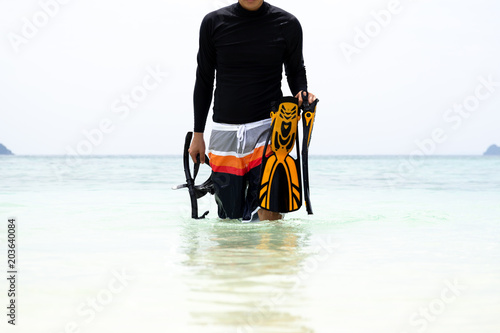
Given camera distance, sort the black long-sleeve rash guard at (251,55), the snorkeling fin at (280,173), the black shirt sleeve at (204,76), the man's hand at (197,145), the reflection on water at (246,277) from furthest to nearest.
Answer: the man's hand at (197,145) → the black shirt sleeve at (204,76) → the black long-sleeve rash guard at (251,55) → the snorkeling fin at (280,173) → the reflection on water at (246,277)

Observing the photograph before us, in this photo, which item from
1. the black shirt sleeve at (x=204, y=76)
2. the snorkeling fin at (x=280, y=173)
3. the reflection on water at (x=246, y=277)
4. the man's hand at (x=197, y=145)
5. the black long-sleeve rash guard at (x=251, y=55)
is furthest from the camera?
the man's hand at (x=197, y=145)

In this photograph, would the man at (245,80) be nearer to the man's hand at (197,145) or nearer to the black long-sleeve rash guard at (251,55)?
the black long-sleeve rash guard at (251,55)

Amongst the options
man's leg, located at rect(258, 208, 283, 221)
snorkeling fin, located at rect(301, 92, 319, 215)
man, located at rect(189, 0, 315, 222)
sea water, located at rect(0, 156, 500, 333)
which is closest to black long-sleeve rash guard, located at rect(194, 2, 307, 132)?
man, located at rect(189, 0, 315, 222)

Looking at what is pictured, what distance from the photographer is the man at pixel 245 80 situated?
13.6ft

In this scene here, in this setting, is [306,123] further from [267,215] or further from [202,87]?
[202,87]

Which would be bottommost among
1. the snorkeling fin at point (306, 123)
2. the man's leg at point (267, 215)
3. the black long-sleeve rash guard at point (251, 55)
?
the man's leg at point (267, 215)

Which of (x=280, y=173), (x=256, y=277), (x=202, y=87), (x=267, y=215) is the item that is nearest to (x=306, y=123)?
(x=280, y=173)

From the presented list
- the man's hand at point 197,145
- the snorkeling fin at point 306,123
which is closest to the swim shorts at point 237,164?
the man's hand at point 197,145

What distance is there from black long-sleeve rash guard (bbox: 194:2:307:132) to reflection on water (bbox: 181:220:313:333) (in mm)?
910

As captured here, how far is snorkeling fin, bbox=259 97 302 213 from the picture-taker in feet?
13.2

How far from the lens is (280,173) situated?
4.06 m

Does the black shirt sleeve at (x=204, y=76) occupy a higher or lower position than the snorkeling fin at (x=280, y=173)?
higher

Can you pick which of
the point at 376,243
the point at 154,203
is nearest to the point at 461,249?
the point at 376,243

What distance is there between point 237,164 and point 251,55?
31.5 inches
